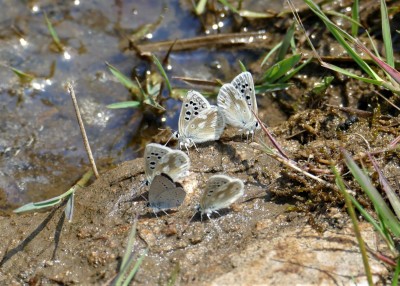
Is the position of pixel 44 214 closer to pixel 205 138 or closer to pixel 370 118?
pixel 205 138

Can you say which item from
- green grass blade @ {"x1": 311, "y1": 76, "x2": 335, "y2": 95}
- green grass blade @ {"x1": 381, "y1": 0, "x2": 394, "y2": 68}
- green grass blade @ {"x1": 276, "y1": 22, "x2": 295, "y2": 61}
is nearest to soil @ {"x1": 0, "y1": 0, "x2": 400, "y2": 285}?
green grass blade @ {"x1": 311, "y1": 76, "x2": 335, "y2": 95}

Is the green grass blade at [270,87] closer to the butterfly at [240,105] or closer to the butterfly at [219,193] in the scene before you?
the butterfly at [240,105]

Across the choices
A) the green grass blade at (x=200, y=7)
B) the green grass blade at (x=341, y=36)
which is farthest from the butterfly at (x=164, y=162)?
the green grass blade at (x=200, y=7)

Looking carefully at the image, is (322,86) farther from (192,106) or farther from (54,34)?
(54,34)

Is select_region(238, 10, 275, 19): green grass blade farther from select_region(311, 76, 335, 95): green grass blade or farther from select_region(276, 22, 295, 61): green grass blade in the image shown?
select_region(311, 76, 335, 95): green grass blade

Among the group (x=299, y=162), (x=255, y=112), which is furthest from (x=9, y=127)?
(x=299, y=162)

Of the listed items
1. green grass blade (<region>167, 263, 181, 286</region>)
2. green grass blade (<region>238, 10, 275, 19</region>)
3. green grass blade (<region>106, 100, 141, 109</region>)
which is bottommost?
green grass blade (<region>167, 263, 181, 286</region>)
